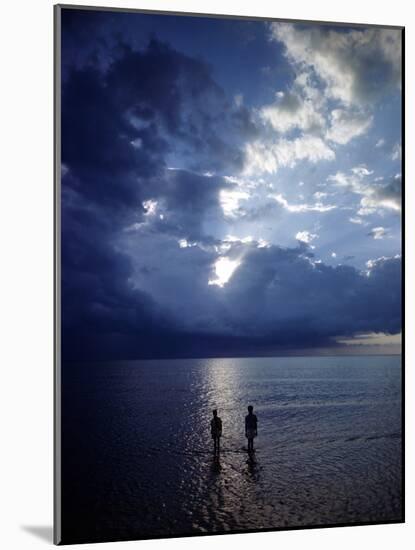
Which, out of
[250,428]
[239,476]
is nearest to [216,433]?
[250,428]

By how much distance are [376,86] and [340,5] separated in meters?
1.03

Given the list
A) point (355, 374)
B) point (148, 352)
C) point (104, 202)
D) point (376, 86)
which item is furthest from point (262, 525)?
point (355, 374)

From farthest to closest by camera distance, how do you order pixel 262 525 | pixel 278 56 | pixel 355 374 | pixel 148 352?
1. pixel 355 374
2. pixel 148 352
3. pixel 278 56
4. pixel 262 525

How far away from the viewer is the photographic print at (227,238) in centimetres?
784

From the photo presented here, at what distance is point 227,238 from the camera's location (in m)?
8.71

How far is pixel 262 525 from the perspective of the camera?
7996 mm

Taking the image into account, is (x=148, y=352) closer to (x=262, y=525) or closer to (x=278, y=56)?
(x=262, y=525)

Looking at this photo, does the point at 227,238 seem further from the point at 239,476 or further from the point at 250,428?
the point at 239,476

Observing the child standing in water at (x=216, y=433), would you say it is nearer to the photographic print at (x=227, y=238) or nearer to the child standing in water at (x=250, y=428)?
the photographic print at (x=227, y=238)

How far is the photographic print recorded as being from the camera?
25.7 feet

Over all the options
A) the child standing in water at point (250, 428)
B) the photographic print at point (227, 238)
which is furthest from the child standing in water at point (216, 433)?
the child standing in water at point (250, 428)

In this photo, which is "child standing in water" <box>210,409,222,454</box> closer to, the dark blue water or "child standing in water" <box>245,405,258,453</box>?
the dark blue water

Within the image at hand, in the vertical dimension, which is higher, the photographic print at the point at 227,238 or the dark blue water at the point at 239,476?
the photographic print at the point at 227,238

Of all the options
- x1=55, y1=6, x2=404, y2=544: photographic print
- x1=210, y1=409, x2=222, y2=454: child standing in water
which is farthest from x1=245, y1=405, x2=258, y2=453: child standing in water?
x1=210, y1=409, x2=222, y2=454: child standing in water
